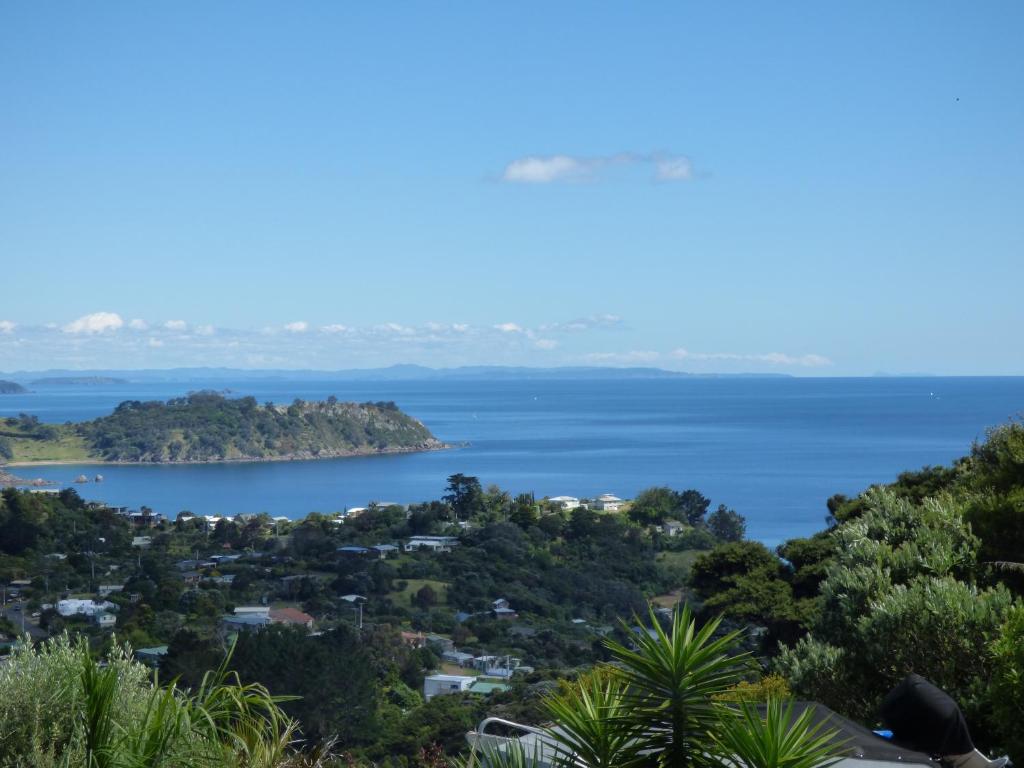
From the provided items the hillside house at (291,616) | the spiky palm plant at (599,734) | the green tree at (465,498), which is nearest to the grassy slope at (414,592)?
the hillside house at (291,616)

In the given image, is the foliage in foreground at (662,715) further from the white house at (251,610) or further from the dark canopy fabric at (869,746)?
the white house at (251,610)

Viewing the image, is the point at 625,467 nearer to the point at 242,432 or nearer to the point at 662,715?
the point at 242,432

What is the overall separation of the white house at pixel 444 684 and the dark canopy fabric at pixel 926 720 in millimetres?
20095

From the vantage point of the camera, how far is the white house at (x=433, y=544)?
4272cm

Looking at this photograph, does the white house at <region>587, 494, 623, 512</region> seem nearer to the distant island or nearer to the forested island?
the forested island

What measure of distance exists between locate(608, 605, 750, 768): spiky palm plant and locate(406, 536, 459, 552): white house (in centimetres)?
3856

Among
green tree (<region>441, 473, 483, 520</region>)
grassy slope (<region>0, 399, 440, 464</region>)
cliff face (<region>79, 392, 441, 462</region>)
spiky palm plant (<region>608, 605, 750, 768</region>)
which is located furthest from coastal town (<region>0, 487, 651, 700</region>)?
cliff face (<region>79, 392, 441, 462</region>)

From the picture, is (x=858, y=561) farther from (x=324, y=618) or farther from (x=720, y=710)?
(x=324, y=618)

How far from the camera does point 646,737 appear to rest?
12.6 feet

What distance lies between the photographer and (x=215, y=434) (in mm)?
102250

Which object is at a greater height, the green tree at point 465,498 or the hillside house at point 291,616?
the green tree at point 465,498

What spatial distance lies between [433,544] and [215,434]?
63.5 meters

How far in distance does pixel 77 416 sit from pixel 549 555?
4520 inches

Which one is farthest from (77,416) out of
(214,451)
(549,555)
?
(549,555)
